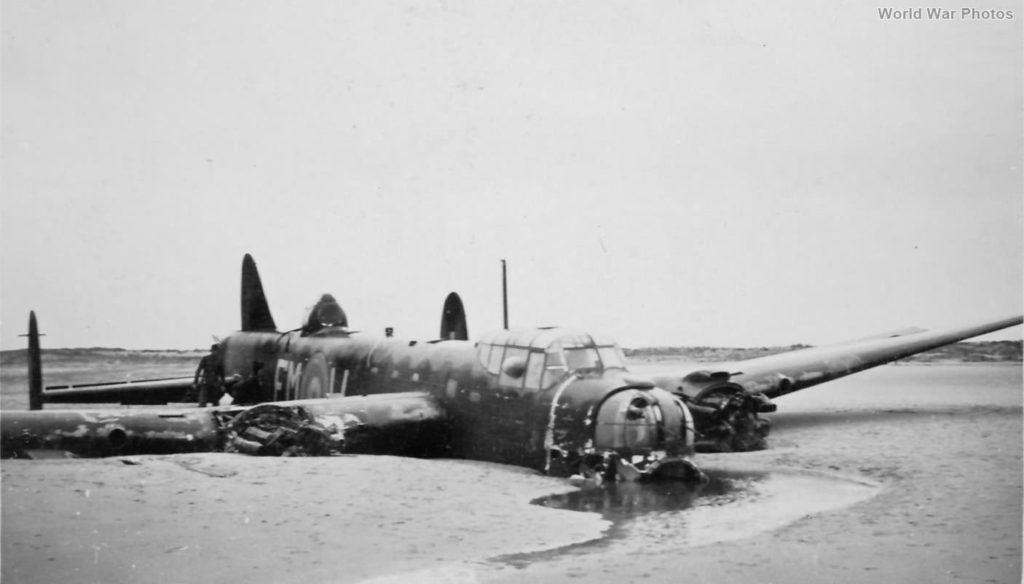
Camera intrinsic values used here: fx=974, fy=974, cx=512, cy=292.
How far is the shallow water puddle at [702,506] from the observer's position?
8828 mm

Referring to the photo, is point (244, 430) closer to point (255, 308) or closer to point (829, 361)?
point (255, 308)

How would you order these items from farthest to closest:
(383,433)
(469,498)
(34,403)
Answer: (34,403) < (383,433) < (469,498)

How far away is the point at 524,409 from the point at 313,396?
22.4 feet

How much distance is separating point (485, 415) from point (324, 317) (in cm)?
726

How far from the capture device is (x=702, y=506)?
1052 cm

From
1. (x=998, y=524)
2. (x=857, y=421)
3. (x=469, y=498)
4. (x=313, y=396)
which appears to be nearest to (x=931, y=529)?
(x=998, y=524)

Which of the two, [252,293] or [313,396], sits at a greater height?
[252,293]

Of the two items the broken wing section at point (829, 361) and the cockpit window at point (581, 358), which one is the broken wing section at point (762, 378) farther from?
the cockpit window at point (581, 358)

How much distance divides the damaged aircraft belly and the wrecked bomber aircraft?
0.02 metres

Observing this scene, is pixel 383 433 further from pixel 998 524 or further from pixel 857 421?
pixel 857 421

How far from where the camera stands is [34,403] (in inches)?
803

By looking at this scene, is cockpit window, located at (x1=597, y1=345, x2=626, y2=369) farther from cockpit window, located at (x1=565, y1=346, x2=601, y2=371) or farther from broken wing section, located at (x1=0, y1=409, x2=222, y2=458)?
broken wing section, located at (x1=0, y1=409, x2=222, y2=458)

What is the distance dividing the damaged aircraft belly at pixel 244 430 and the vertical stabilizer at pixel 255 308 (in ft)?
27.2

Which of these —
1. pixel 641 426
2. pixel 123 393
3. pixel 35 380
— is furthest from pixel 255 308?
pixel 641 426
